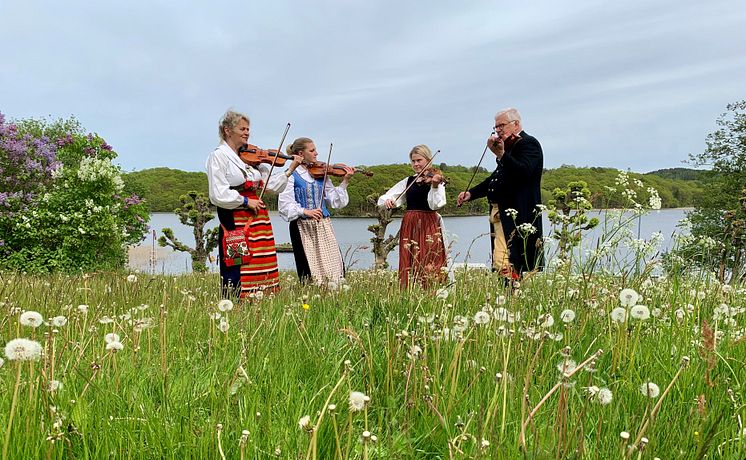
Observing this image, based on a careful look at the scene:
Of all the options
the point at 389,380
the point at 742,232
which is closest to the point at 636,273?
the point at 742,232


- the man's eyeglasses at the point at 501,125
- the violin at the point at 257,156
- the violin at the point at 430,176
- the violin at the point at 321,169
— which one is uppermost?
the man's eyeglasses at the point at 501,125

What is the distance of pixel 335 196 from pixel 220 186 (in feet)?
5.57

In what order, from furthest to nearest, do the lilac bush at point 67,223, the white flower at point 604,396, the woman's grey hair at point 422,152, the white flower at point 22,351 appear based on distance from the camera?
the lilac bush at point 67,223, the woman's grey hair at point 422,152, the white flower at point 604,396, the white flower at point 22,351

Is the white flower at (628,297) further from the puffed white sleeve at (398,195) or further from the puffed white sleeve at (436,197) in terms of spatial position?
the puffed white sleeve at (398,195)

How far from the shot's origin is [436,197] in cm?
684

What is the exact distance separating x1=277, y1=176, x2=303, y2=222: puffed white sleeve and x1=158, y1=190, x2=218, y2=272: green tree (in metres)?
8.02

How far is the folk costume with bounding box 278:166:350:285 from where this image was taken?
20.7ft

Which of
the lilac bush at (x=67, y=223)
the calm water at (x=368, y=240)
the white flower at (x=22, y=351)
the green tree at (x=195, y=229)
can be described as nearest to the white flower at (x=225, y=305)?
the white flower at (x=22, y=351)

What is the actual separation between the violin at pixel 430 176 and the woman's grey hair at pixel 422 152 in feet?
0.60

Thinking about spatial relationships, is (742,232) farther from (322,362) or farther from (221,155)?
(221,155)

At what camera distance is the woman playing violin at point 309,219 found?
20.7 ft

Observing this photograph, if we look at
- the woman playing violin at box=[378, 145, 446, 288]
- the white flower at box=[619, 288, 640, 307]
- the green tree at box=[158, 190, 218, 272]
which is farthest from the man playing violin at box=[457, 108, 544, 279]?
the green tree at box=[158, 190, 218, 272]

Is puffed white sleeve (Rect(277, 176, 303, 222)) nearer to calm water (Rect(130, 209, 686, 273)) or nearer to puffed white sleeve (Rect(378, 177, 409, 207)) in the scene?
calm water (Rect(130, 209, 686, 273))

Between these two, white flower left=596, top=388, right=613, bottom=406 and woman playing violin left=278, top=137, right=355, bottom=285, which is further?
woman playing violin left=278, top=137, right=355, bottom=285
